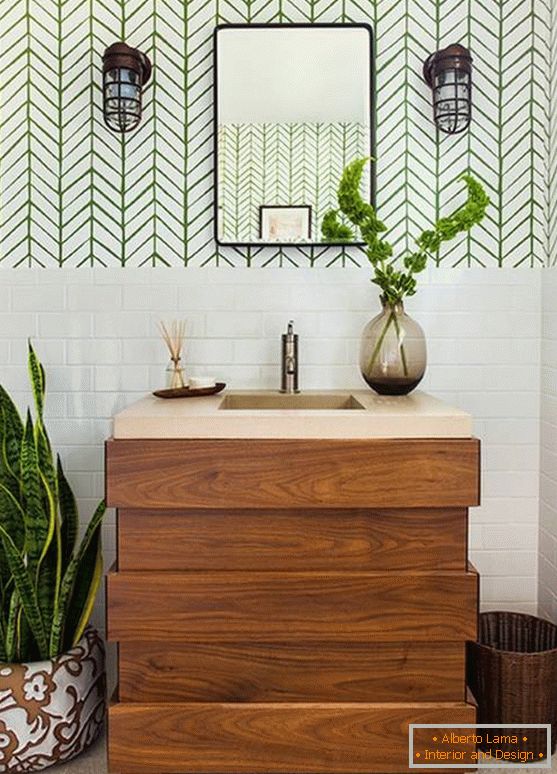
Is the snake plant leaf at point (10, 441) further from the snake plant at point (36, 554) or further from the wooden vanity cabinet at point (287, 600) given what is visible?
the wooden vanity cabinet at point (287, 600)

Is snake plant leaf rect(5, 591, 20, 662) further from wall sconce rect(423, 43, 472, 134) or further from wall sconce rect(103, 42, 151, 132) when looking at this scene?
wall sconce rect(423, 43, 472, 134)

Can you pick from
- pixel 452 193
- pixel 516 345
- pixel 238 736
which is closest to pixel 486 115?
pixel 452 193

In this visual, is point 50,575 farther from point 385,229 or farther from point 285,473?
point 385,229

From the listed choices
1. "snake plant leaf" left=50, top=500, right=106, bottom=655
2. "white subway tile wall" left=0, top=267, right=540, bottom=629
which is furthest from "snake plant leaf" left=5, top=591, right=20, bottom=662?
"white subway tile wall" left=0, top=267, right=540, bottom=629

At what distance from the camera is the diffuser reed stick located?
8.25ft

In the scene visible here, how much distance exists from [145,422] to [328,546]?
54cm

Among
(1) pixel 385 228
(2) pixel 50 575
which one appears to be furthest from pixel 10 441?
(1) pixel 385 228

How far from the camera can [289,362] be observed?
8.54ft

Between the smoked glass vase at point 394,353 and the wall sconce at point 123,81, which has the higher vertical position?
the wall sconce at point 123,81

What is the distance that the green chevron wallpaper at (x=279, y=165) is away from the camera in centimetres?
267

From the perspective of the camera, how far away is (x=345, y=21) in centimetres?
268

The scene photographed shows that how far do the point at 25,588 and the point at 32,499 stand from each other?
23 centimetres

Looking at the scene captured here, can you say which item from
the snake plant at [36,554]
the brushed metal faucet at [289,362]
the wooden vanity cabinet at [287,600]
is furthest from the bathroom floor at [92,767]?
the brushed metal faucet at [289,362]

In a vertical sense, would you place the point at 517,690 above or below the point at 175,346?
below
